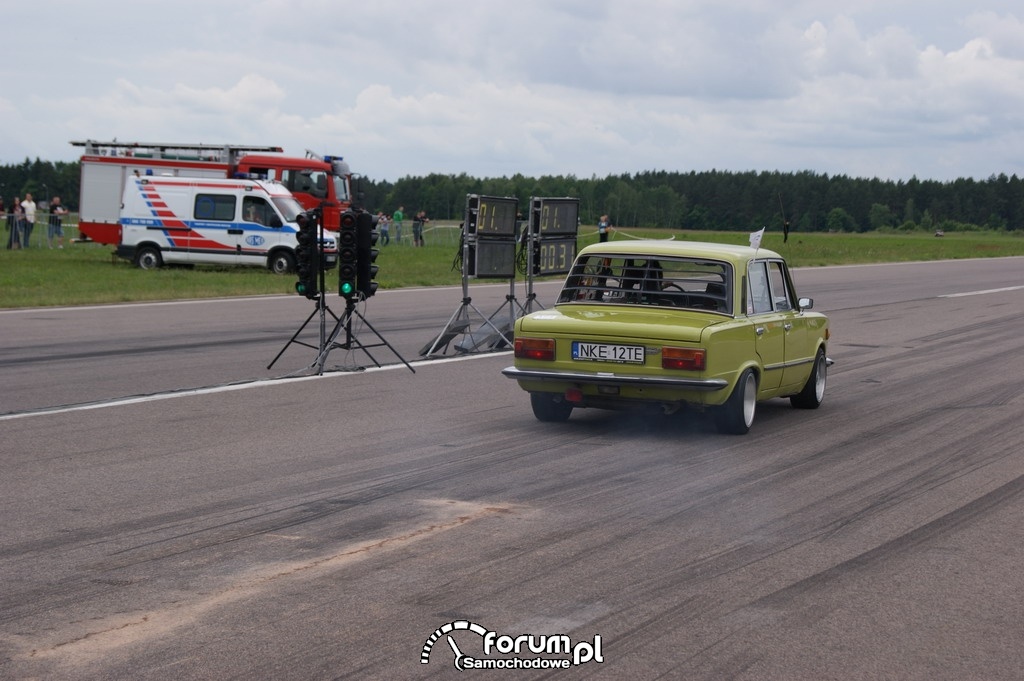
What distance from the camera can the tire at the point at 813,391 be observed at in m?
11.7

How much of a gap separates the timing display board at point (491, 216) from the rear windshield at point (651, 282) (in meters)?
5.42

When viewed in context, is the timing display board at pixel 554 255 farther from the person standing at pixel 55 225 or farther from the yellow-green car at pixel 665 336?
the person standing at pixel 55 225

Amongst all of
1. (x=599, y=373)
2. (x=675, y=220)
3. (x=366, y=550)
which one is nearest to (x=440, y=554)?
(x=366, y=550)

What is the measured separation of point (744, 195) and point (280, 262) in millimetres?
137012

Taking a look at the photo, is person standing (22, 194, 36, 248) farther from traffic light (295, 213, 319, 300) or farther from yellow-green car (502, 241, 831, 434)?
yellow-green car (502, 241, 831, 434)

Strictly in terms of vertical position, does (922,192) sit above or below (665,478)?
above

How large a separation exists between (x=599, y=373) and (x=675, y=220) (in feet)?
414

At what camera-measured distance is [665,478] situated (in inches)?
329

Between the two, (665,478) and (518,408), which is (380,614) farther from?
(518,408)

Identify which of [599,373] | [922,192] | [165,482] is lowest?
[165,482]

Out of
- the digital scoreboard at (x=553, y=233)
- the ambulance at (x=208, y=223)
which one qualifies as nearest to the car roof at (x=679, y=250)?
the digital scoreboard at (x=553, y=233)

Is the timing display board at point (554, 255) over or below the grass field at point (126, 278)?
over

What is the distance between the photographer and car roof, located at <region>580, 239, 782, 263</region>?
34.1 feet

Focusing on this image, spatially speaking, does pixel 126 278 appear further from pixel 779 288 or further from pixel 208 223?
pixel 779 288
